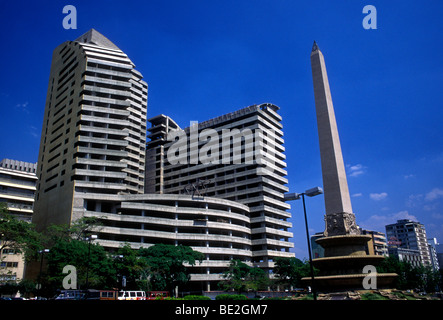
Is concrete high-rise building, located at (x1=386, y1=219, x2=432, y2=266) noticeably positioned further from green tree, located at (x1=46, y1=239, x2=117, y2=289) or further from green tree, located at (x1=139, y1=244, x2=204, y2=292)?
green tree, located at (x1=46, y1=239, x2=117, y2=289)

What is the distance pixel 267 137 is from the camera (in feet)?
319

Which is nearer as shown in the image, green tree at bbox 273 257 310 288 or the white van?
the white van

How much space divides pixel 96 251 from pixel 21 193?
39.9 meters

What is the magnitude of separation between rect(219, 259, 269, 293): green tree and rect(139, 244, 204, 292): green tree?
912 centimetres

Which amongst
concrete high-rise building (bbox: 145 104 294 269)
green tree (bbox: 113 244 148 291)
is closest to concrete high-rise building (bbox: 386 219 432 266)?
concrete high-rise building (bbox: 145 104 294 269)

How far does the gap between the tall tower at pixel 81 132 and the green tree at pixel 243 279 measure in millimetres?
27093

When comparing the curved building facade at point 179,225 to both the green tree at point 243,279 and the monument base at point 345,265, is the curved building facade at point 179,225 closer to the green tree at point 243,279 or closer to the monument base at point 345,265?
the green tree at point 243,279

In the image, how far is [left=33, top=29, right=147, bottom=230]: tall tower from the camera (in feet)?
226

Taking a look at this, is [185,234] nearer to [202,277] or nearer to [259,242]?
[202,277]

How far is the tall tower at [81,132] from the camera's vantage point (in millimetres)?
69000

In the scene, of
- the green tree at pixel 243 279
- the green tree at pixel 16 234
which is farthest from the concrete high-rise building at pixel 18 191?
the green tree at pixel 243 279
